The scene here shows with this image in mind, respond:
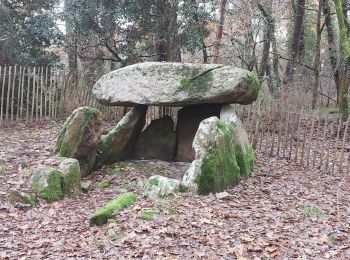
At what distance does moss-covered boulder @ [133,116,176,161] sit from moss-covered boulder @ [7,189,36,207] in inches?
138

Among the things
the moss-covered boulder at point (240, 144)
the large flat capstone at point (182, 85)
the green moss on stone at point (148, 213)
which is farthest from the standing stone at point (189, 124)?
the green moss on stone at point (148, 213)

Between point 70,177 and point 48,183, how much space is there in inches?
16.8

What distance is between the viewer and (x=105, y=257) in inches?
173

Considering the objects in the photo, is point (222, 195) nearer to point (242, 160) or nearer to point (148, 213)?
point (148, 213)

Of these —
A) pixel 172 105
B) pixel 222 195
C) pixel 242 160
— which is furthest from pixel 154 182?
pixel 172 105

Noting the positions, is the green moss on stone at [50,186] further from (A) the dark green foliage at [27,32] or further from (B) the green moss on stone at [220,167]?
(A) the dark green foliage at [27,32]

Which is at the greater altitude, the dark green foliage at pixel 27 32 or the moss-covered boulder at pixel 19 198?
the dark green foliage at pixel 27 32

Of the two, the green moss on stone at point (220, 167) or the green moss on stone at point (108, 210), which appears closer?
the green moss on stone at point (108, 210)

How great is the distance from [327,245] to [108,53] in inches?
489

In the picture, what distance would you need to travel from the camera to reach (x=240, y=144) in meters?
7.90

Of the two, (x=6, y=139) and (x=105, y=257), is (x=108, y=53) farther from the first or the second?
(x=105, y=257)

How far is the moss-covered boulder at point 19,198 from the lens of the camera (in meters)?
6.12

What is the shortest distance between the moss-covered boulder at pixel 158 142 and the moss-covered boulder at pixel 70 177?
8.11 ft

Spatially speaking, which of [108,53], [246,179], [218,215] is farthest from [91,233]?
[108,53]
